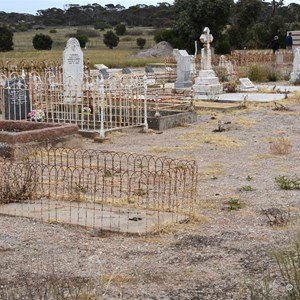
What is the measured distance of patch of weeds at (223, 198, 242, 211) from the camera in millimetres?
8273

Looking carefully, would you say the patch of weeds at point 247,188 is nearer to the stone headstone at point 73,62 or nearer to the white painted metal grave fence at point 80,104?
the white painted metal grave fence at point 80,104

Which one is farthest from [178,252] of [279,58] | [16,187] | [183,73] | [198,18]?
[198,18]

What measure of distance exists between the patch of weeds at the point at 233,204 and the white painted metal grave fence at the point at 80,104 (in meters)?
6.58

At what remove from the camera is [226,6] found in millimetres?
48625

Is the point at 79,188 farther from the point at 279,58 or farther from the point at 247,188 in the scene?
the point at 279,58

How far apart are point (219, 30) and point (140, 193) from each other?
4265 centimetres

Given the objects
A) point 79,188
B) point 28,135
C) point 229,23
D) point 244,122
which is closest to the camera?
point 79,188

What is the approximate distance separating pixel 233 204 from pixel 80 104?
8.31m

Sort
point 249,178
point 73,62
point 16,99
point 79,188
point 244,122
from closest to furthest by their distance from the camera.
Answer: point 79,188 → point 249,178 → point 16,99 → point 244,122 → point 73,62

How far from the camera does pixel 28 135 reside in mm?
11734

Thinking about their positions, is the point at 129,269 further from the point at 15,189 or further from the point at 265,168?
the point at 265,168

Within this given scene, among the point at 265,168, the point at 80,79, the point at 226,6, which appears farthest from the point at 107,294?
the point at 226,6

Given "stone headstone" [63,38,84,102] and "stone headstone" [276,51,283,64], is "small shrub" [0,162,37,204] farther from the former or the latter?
"stone headstone" [276,51,283,64]

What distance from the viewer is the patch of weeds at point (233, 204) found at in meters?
8.27
